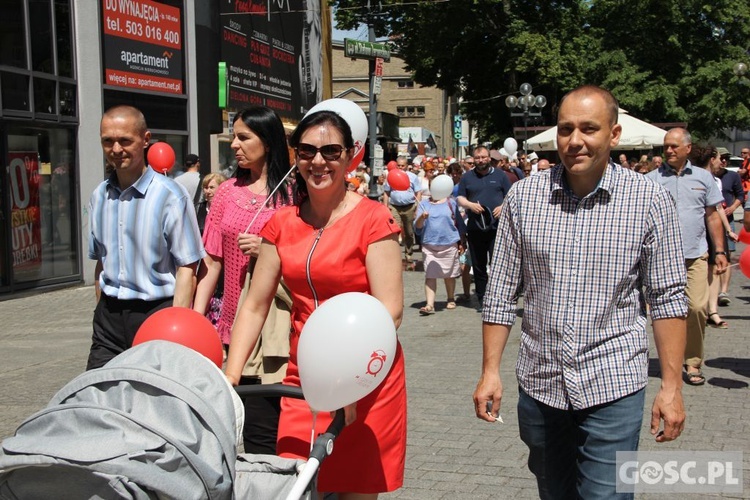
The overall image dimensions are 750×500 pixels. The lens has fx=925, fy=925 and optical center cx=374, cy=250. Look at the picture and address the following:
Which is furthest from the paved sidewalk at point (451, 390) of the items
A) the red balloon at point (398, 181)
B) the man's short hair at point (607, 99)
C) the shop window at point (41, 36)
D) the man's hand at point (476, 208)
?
the red balloon at point (398, 181)

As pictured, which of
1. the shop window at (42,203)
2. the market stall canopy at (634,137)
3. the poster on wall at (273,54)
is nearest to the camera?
the shop window at (42,203)

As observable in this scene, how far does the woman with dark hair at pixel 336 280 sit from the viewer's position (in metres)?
3.53

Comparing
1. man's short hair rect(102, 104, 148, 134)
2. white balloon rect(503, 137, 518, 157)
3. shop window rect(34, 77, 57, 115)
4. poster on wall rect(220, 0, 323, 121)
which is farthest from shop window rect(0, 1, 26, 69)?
white balloon rect(503, 137, 518, 157)

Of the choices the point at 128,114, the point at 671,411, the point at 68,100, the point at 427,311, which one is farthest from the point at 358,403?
the point at 68,100

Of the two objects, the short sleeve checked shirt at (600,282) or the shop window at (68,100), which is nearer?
the short sleeve checked shirt at (600,282)

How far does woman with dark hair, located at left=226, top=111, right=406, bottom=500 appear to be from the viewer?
353 cm

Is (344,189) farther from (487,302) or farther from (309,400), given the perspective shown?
(309,400)

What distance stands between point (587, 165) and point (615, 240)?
11.2 inches

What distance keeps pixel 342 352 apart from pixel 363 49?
17839 millimetres

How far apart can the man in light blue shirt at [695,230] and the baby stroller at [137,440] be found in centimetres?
591

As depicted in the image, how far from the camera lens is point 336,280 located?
3.57 metres

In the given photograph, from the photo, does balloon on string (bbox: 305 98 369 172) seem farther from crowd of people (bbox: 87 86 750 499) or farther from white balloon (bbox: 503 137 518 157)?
white balloon (bbox: 503 137 518 157)

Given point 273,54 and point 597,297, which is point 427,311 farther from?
point 273,54

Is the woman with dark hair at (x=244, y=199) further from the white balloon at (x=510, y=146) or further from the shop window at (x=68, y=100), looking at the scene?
the white balloon at (x=510, y=146)
